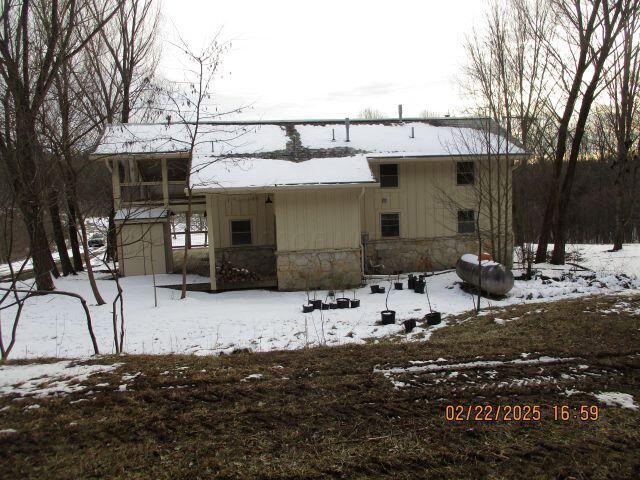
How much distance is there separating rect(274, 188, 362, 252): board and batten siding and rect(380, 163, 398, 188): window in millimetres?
2502

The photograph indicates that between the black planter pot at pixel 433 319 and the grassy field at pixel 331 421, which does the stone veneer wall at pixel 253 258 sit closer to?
the black planter pot at pixel 433 319

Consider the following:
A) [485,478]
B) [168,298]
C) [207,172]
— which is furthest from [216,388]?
[207,172]

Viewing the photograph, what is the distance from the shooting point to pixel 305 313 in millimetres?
10320

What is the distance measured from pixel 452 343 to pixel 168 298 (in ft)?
29.6

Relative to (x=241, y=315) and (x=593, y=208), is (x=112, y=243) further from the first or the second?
(x=593, y=208)

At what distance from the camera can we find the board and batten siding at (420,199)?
53.1 feet

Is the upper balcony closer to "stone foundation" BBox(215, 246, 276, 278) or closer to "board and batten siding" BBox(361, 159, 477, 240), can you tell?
"stone foundation" BBox(215, 246, 276, 278)

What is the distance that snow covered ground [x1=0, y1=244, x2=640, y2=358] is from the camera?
26.2ft

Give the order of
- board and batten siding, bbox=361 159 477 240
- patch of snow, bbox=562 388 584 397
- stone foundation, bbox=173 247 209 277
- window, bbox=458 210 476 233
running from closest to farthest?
patch of snow, bbox=562 388 584 397 < board and batten siding, bbox=361 159 477 240 < window, bbox=458 210 476 233 < stone foundation, bbox=173 247 209 277

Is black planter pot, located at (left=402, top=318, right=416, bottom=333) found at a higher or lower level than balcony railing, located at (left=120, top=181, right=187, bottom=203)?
lower

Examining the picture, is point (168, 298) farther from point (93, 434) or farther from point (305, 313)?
point (93, 434)

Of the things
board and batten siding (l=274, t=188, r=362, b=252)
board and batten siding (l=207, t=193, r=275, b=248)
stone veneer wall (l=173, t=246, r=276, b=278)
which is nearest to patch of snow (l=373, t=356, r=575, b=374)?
board and batten siding (l=274, t=188, r=362, b=252)

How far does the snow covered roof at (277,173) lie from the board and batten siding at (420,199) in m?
1.97
